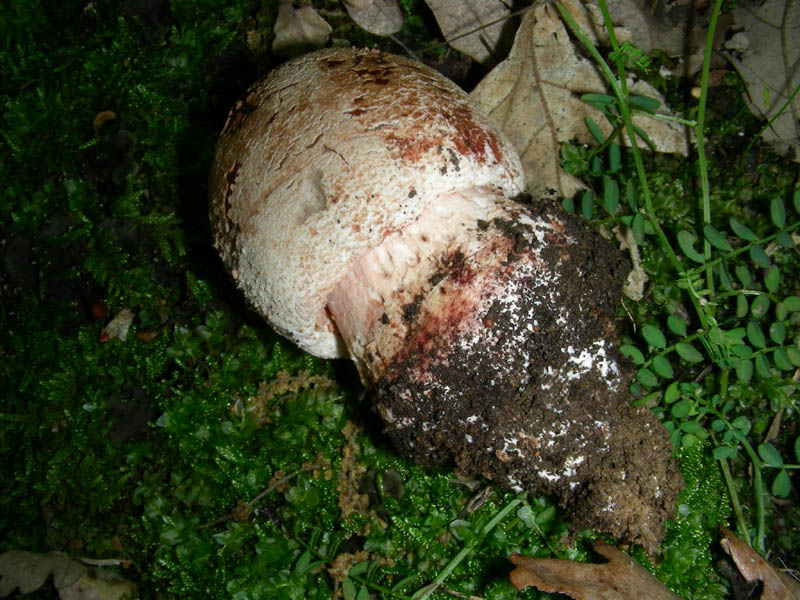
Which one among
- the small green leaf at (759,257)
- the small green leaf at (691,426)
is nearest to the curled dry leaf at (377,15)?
the small green leaf at (759,257)

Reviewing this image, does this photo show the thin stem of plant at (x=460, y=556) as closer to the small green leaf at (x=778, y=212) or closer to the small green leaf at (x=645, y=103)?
the small green leaf at (x=778, y=212)

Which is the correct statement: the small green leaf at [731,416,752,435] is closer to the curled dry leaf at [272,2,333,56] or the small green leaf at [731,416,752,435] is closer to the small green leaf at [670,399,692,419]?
the small green leaf at [670,399,692,419]

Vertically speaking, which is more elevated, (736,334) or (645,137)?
(645,137)

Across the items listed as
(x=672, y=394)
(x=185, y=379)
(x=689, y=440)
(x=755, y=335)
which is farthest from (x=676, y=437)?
(x=185, y=379)

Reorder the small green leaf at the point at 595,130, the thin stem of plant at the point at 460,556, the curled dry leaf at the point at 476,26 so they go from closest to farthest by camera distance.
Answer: the thin stem of plant at the point at 460,556 → the small green leaf at the point at 595,130 → the curled dry leaf at the point at 476,26

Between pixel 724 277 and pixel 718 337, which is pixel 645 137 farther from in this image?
pixel 718 337

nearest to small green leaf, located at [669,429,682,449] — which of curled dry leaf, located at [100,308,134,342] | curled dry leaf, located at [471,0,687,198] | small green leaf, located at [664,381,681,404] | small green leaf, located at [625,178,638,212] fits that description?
small green leaf, located at [664,381,681,404]
